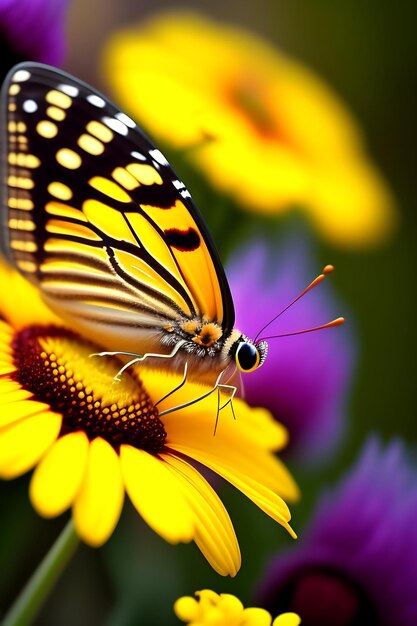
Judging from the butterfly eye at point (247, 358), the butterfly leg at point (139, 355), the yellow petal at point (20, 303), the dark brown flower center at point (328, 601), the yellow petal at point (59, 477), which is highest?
the butterfly eye at point (247, 358)

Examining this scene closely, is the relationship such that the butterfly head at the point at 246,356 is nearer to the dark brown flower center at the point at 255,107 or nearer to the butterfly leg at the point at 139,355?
the butterfly leg at the point at 139,355

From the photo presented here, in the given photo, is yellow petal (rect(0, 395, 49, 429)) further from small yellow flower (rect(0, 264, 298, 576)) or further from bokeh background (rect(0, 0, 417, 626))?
bokeh background (rect(0, 0, 417, 626))

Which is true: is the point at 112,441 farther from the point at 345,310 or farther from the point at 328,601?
the point at 345,310

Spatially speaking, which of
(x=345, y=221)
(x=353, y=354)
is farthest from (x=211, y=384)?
(x=345, y=221)

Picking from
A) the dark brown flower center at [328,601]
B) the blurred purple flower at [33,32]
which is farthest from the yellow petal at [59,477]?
the blurred purple flower at [33,32]

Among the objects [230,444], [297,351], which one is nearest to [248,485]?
[230,444]

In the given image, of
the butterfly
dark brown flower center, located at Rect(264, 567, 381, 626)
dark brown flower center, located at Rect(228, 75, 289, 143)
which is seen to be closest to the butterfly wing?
the butterfly
